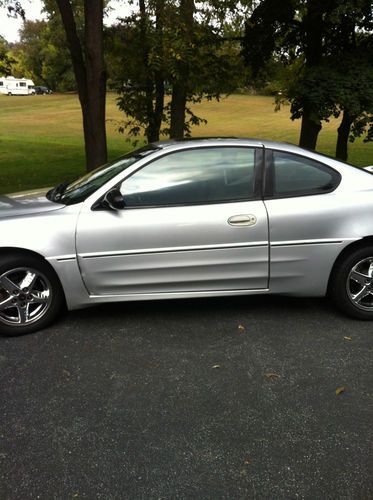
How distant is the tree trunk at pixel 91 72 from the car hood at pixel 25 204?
15.9 feet

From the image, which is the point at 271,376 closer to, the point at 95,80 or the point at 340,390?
the point at 340,390

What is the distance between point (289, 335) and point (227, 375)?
803 mm

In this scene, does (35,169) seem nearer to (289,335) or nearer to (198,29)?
(198,29)

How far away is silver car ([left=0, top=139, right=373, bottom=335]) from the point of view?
377 centimetres

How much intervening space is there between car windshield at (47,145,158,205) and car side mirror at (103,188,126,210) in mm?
194

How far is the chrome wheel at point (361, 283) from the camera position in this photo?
13.3 feet

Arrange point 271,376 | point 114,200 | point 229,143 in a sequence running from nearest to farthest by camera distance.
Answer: point 271,376 → point 114,200 → point 229,143

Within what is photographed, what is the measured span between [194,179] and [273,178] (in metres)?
0.64

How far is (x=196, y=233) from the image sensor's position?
381 cm

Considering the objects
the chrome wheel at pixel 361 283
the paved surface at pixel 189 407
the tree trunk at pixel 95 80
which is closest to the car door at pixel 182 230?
the paved surface at pixel 189 407

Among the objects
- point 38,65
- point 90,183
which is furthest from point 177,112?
point 38,65

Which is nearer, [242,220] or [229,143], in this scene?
[242,220]

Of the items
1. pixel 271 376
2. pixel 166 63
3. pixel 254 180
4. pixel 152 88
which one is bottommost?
pixel 271 376

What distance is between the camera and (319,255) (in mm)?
3979
